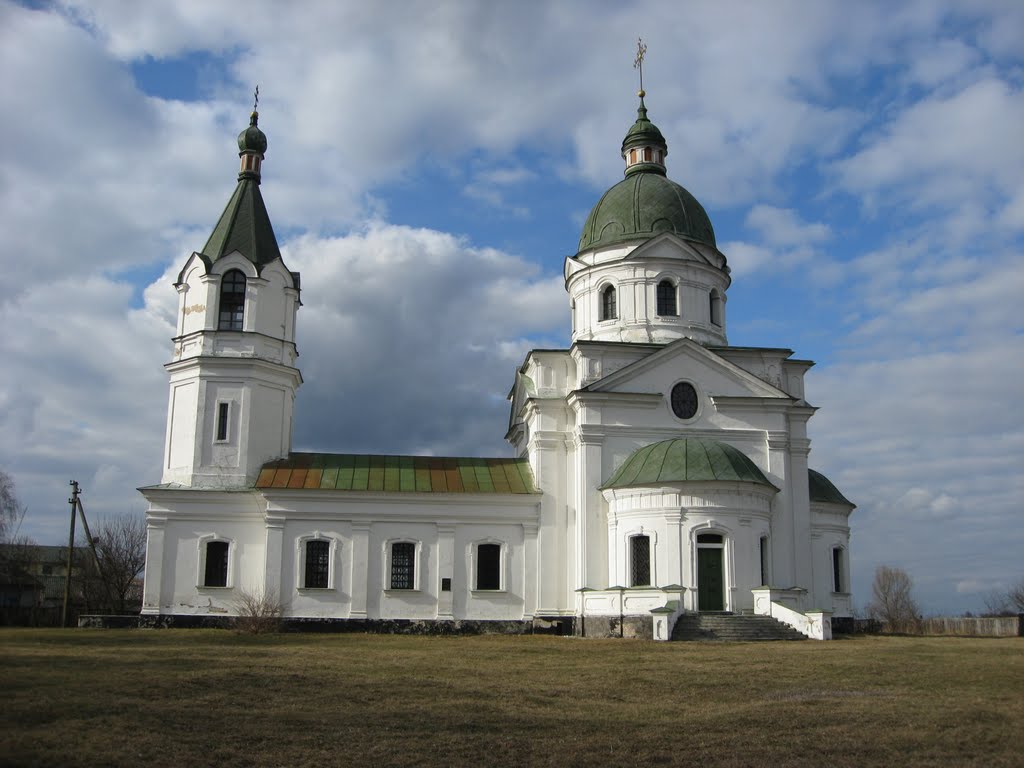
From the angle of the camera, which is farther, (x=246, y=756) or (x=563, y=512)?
(x=563, y=512)

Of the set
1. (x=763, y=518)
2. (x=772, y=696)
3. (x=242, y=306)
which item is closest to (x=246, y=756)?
(x=772, y=696)

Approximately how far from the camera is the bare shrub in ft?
100

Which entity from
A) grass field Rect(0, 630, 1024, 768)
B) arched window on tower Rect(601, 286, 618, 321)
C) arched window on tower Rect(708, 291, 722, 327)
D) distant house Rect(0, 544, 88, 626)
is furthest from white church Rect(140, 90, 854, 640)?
grass field Rect(0, 630, 1024, 768)

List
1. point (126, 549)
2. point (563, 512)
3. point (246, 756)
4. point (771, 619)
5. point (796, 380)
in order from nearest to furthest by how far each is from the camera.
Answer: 1. point (246, 756)
2. point (771, 619)
3. point (563, 512)
4. point (796, 380)
5. point (126, 549)

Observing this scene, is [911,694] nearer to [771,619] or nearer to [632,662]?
Answer: [632,662]

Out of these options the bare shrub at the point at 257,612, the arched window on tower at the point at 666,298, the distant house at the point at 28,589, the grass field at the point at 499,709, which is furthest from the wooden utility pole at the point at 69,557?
the arched window on tower at the point at 666,298

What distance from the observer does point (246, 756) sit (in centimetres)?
1088

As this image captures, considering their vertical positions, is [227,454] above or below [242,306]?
below

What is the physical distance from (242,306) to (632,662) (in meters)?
21.7

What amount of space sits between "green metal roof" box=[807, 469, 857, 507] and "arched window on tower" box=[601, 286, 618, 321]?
961cm

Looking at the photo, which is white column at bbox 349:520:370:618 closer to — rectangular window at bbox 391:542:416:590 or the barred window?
rectangular window at bbox 391:542:416:590

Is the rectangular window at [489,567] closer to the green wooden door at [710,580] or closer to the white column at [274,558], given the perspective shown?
the white column at [274,558]

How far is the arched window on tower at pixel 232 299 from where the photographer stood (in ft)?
117

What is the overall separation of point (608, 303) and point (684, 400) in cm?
580
